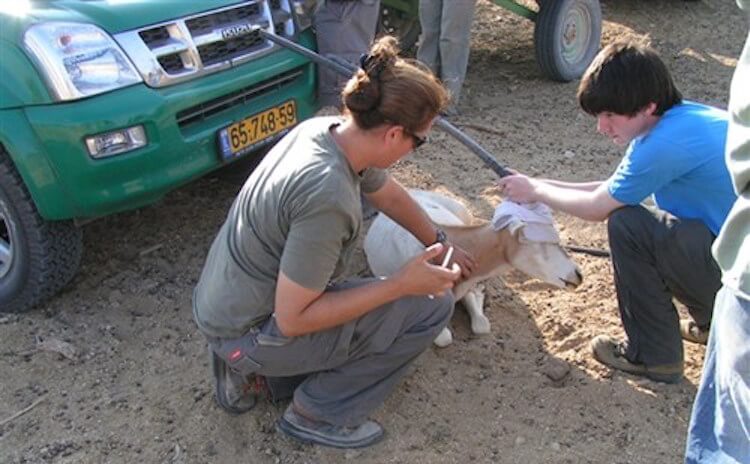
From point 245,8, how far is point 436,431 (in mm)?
2302

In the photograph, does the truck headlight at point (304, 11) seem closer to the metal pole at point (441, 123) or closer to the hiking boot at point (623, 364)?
the metal pole at point (441, 123)

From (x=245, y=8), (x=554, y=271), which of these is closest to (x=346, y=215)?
(x=554, y=271)

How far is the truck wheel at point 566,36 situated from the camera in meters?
6.57

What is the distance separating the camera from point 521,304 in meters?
3.89

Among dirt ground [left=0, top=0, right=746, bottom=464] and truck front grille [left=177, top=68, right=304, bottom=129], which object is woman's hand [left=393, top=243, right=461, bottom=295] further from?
truck front grille [left=177, top=68, right=304, bottom=129]

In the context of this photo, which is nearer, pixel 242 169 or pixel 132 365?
pixel 132 365

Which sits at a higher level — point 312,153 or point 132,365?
point 312,153

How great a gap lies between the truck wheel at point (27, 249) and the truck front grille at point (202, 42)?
74 centimetres

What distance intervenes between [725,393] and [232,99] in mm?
2806

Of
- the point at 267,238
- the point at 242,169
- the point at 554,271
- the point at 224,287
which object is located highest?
the point at 267,238

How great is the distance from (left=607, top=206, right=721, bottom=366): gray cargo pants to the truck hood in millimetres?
2158

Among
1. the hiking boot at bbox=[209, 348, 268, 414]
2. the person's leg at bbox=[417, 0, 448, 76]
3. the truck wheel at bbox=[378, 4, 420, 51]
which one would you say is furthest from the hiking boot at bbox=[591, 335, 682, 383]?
the truck wheel at bbox=[378, 4, 420, 51]

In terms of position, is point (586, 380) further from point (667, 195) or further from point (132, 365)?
point (132, 365)

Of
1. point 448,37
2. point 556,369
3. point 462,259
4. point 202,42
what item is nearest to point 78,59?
point 202,42
